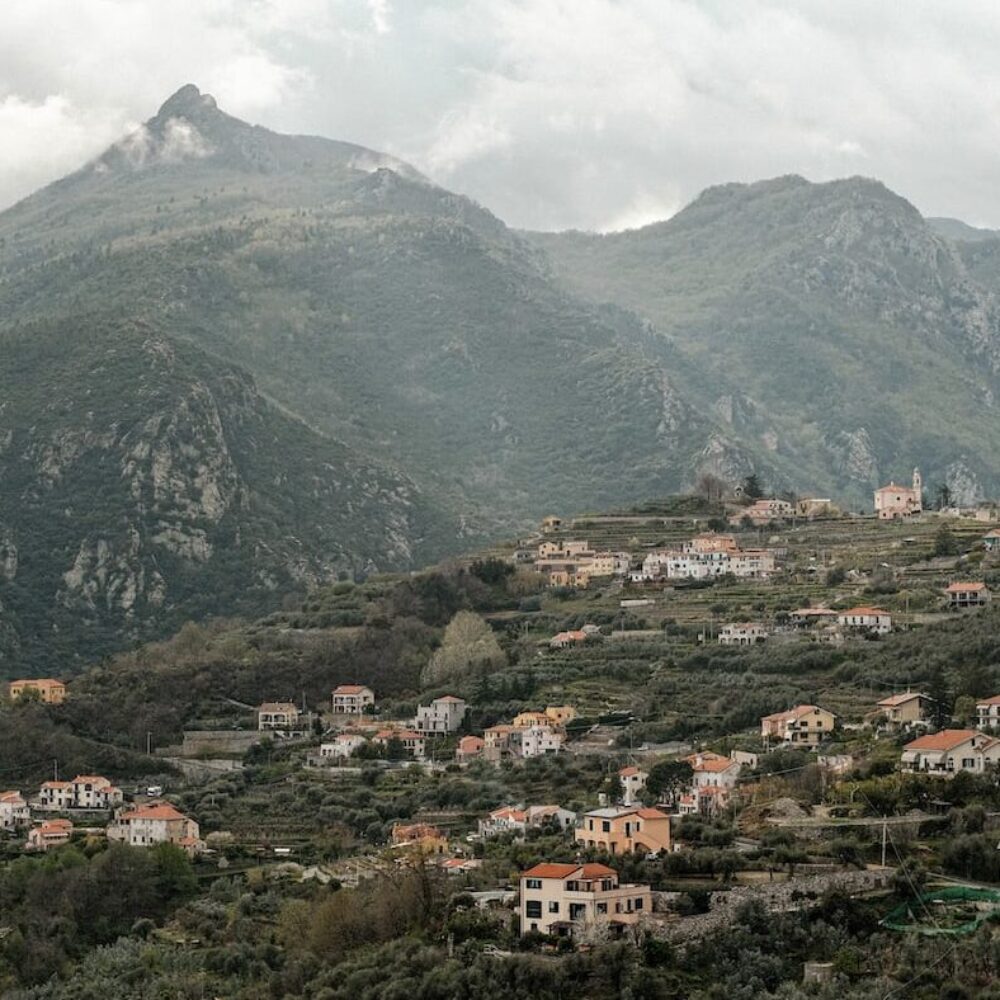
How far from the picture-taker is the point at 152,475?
139 m

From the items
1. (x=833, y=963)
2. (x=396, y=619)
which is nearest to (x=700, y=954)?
(x=833, y=963)

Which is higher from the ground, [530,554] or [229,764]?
[530,554]

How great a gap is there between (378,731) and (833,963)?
148 feet

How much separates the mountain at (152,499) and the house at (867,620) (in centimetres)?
4536

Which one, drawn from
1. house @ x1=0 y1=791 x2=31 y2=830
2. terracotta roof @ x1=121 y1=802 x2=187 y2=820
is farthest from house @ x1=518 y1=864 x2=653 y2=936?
house @ x1=0 y1=791 x2=31 y2=830

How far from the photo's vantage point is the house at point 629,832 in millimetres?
51625

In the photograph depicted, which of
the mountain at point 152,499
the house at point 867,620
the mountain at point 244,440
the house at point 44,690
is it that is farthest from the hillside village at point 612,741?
the mountain at point 244,440

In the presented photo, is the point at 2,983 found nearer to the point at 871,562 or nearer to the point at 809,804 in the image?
the point at 809,804

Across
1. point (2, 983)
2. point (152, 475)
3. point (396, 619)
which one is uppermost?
point (152, 475)

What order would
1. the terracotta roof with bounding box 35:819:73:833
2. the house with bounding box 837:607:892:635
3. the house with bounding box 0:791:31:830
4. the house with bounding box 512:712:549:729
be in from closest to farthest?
the terracotta roof with bounding box 35:819:73:833
the house with bounding box 0:791:31:830
the house with bounding box 512:712:549:729
the house with bounding box 837:607:892:635

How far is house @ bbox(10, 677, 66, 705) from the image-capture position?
305 feet

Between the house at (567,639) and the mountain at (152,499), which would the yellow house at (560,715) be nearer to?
the house at (567,639)

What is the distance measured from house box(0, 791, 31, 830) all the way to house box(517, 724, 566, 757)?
1481 cm

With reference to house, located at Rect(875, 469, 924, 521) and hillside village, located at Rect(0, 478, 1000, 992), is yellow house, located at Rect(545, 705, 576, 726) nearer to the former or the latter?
hillside village, located at Rect(0, 478, 1000, 992)
